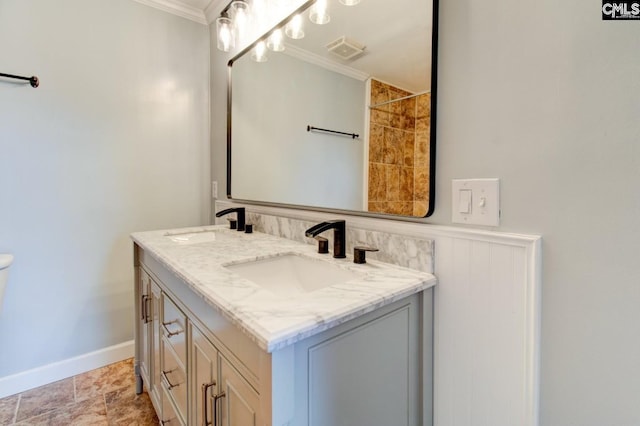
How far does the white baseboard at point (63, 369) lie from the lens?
157cm

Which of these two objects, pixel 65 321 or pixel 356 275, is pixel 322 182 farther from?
pixel 65 321

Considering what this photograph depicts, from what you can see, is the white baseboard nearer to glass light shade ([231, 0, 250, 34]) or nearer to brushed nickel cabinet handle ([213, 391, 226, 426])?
brushed nickel cabinet handle ([213, 391, 226, 426])

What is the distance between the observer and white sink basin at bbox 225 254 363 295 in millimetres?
1009

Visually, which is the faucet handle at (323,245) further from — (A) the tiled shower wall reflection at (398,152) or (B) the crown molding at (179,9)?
(B) the crown molding at (179,9)

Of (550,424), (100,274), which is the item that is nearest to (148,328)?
(100,274)

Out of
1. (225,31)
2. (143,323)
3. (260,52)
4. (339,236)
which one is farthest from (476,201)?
(225,31)

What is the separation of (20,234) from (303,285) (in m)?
1.53

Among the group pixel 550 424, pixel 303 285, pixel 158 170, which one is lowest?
pixel 550 424

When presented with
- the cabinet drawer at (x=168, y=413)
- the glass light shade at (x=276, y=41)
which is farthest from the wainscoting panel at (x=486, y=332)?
the glass light shade at (x=276, y=41)

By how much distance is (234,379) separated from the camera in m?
0.68

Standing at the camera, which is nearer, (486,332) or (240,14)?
(486,332)

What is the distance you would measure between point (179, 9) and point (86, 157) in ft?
3.55

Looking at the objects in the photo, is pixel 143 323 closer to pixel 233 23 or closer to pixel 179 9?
pixel 233 23

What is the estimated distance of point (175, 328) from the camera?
1035 mm
